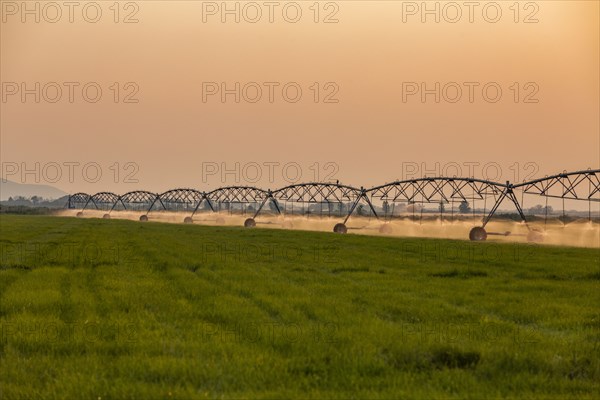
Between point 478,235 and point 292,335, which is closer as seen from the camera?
point 292,335

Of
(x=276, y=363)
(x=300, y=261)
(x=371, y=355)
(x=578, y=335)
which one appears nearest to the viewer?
(x=276, y=363)

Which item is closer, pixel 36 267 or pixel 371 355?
pixel 371 355

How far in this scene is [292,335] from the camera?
1172 cm

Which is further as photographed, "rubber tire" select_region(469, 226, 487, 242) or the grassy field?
"rubber tire" select_region(469, 226, 487, 242)

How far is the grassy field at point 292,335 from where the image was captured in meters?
8.71

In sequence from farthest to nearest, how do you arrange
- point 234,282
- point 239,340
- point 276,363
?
point 234,282
point 239,340
point 276,363

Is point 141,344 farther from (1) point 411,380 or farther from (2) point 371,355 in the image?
(1) point 411,380

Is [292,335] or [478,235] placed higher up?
[292,335]

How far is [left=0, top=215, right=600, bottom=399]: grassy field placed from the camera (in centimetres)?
871

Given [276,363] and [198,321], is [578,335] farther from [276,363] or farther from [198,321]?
[198,321]

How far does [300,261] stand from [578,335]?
1833cm

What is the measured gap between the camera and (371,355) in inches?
403

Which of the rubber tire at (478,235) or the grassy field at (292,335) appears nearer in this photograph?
the grassy field at (292,335)

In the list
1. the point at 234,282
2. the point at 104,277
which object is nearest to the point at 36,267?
the point at 104,277
